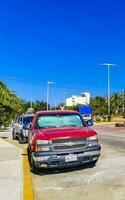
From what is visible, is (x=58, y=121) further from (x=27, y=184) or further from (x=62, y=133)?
(x=27, y=184)

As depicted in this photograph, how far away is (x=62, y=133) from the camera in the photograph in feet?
40.5

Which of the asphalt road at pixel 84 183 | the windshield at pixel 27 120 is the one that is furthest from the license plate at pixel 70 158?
the windshield at pixel 27 120

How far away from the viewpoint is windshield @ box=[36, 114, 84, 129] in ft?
44.9

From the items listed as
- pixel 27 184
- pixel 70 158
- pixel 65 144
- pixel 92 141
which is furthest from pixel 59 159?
pixel 27 184

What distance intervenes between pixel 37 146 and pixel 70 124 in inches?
72.4

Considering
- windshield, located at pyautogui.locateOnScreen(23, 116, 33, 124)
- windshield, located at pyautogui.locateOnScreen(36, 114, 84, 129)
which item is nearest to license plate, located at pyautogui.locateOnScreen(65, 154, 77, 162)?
windshield, located at pyautogui.locateOnScreen(36, 114, 84, 129)

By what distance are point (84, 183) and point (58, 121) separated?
3584 mm

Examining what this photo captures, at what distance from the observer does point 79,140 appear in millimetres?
12258

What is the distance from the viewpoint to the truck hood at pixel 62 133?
12.2 metres

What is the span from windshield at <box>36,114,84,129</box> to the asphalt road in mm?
1412

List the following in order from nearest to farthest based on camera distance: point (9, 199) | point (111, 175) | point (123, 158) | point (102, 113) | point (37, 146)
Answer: point (9, 199)
point (111, 175)
point (37, 146)
point (123, 158)
point (102, 113)

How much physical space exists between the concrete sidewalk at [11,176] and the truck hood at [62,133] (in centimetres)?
119

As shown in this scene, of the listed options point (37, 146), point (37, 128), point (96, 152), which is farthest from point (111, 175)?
point (37, 128)

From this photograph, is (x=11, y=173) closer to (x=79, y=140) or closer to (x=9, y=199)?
(x=79, y=140)
